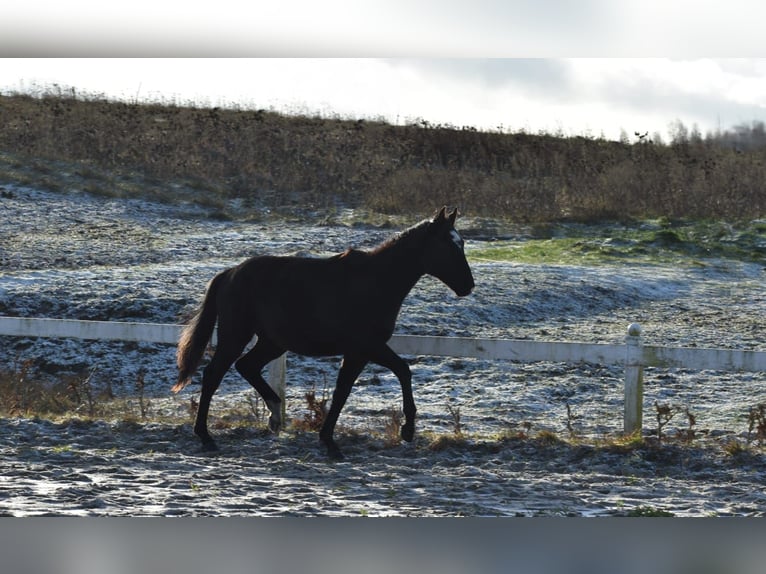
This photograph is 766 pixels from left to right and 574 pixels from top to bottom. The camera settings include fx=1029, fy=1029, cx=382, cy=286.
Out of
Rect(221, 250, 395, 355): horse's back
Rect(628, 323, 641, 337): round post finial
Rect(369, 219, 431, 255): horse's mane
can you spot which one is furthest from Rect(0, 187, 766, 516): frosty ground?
Rect(369, 219, 431, 255): horse's mane

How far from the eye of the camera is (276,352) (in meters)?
7.96

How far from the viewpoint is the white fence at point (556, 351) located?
7582mm

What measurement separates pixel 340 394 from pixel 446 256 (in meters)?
1.24

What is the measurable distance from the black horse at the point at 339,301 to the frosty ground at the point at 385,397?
0.55 meters

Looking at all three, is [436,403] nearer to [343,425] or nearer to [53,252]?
[343,425]

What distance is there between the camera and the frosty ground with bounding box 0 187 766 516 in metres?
5.85

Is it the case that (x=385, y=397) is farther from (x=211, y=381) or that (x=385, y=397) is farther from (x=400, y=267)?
(x=400, y=267)

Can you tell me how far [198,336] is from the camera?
7883 mm

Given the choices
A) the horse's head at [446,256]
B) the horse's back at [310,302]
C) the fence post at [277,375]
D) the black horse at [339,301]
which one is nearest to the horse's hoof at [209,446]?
the black horse at [339,301]

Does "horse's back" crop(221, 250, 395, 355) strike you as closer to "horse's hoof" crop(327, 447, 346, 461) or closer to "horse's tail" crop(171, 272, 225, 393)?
"horse's tail" crop(171, 272, 225, 393)

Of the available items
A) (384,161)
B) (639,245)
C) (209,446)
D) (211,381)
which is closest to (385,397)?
(211,381)

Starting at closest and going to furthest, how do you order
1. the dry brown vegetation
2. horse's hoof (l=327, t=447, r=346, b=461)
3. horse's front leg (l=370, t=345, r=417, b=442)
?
horse's hoof (l=327, t=447, r=346, b=461), horse's front leg (l=370, t=345, r=417, b=442), the dry brown vegetation

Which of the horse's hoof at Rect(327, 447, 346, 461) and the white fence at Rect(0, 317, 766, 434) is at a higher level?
Result: the white fence at Rect(0, 317, 766, 434)

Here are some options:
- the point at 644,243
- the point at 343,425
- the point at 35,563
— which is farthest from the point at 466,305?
the point at 35,563
